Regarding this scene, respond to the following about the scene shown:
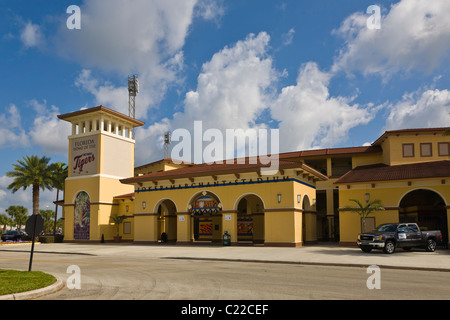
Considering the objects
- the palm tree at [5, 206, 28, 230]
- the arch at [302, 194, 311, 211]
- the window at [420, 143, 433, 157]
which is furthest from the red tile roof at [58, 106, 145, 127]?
the palm tree at [5, 206, 28, 230]

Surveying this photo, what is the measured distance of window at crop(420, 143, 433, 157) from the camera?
113 feet

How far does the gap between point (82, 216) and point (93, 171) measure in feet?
16.0

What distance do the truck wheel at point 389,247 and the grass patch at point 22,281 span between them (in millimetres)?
17191

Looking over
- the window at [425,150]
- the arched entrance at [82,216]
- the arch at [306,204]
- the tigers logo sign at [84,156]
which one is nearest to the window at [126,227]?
the arched entrance at [82,216]

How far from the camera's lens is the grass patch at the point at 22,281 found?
380 inches

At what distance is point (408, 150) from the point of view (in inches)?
1367

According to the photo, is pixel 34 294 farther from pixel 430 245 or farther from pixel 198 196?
pixel 198 196

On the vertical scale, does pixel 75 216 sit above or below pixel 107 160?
below

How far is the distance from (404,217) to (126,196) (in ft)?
84.5

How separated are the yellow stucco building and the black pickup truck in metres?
2.95

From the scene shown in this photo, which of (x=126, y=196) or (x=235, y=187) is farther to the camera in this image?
(x=126, y=196)
